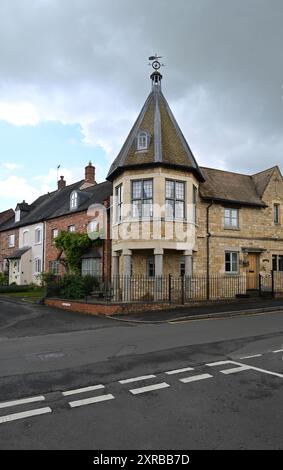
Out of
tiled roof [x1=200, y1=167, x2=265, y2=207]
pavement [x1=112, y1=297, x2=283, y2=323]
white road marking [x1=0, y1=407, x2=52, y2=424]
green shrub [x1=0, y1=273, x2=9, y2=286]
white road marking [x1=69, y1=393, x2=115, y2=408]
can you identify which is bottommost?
pavement [x1=112, y1=297, x2=283, y2=323]

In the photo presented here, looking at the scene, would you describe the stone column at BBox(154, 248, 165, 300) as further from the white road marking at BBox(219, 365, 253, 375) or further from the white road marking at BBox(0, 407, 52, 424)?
the white road marking at BBox(0, 407, 52, 424)

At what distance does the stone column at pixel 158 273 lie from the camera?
17.9 m

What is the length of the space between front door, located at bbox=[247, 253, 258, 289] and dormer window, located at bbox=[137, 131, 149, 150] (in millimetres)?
9691

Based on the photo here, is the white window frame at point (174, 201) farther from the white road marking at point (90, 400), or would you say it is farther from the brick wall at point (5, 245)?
the brick wall at point (5, 245)

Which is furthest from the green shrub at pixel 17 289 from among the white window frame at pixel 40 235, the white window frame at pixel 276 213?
the white window frame at pixel 276 213

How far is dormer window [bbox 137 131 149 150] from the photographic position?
19547 millimetres

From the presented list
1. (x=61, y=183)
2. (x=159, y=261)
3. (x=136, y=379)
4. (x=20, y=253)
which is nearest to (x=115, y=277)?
(x=159, y=261)

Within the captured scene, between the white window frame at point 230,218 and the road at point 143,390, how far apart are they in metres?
11.5

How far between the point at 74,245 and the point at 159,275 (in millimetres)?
8651

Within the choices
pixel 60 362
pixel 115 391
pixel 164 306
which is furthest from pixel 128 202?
pixel 115 391

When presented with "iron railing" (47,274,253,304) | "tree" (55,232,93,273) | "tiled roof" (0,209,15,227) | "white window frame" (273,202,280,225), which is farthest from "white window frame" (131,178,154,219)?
"tiled roof" (0,209,15,227)

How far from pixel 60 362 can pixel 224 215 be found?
16528 mm

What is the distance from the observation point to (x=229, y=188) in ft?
78.4

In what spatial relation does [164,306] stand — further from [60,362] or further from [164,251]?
[60,362]
